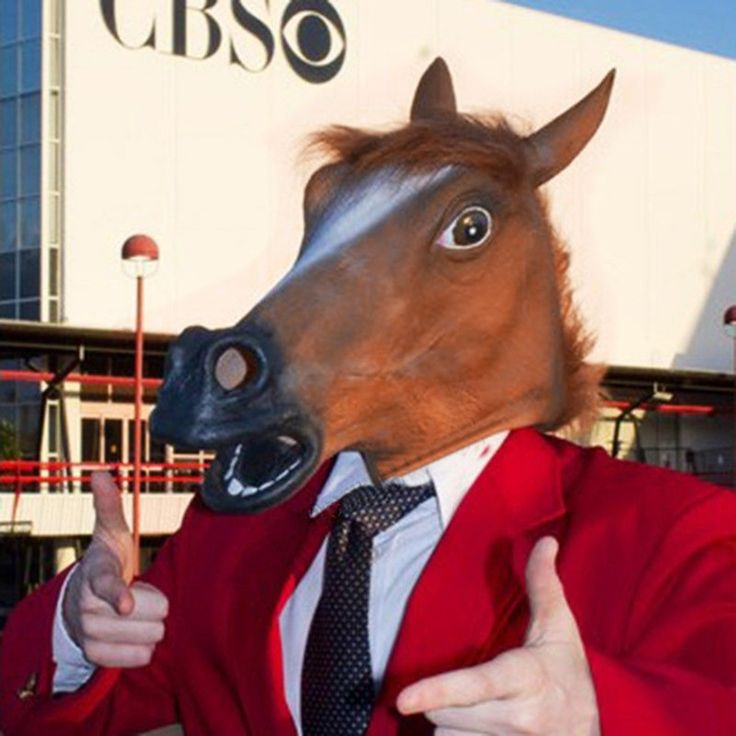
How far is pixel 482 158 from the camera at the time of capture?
2.04 metres

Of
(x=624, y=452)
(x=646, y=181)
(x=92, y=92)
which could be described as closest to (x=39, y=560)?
(x=92, y=92)

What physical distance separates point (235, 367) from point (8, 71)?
845 inches

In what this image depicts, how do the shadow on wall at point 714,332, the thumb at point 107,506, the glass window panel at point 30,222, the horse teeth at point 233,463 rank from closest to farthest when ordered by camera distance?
the horse teeth at point 233,463
the thumb at point 107,506
the glass window panel at point 30,222
the shadow on wall at point 714,332

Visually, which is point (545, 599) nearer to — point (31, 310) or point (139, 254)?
point (139, 254)

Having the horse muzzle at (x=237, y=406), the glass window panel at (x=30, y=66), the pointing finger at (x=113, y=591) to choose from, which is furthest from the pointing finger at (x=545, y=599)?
the glass window panel at (x=30, y=66)

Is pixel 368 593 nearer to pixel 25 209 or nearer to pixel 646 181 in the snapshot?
pixel 25 209

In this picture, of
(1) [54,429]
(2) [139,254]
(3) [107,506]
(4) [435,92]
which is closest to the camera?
(3) [107,506]

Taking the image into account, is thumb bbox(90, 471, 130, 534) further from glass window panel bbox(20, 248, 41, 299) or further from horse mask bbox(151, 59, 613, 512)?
glass window panel bbox(20, 248, 41, 299)

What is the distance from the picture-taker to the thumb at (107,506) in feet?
7.19

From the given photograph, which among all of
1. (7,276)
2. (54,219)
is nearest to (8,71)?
(54,219)

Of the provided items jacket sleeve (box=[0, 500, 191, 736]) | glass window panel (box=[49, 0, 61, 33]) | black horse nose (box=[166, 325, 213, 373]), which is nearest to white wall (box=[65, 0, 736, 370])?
glass window panel (box=[49, 0, 61, 33])

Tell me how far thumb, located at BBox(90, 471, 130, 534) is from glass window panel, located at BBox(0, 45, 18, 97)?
20.8 meters

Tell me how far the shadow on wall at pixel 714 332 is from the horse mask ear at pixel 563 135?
26.5 meters

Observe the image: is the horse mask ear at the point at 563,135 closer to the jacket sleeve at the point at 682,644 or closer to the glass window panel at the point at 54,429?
the jacket sleeve at the point at 682,644
